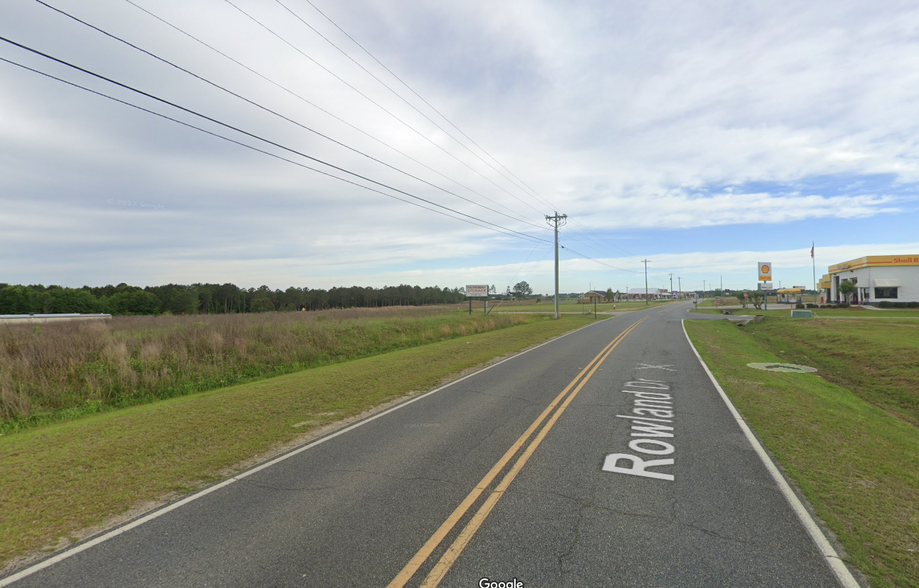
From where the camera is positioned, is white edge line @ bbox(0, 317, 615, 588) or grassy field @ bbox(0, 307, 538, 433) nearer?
white edge line @ bbox(0, 317, 615, 588)

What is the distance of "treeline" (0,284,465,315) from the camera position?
6109cm

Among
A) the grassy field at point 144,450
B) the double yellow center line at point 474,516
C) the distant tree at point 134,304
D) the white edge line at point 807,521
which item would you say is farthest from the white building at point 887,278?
Result: the distant tree at point 134,304

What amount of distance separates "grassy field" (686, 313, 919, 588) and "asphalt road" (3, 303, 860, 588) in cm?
48

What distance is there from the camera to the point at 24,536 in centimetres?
429

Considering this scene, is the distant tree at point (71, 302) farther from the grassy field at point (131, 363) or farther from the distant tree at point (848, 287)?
the distant tree at point (848, 287)

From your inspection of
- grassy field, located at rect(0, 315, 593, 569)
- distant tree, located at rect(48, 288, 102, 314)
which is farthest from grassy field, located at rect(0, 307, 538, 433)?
distant tree, located at rect(48, 288, 102, 314)

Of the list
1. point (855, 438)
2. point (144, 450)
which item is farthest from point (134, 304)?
point (855, 438)

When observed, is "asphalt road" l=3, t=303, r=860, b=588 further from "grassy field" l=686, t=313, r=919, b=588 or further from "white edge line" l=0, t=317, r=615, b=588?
"grassy field" l=686, t=313, r=919, b=588

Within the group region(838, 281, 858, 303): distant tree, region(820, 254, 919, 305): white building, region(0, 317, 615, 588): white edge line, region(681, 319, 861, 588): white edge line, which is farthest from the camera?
region(838, 281, 858, 303): distant tree

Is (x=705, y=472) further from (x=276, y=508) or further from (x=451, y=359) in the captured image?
(x=451, y=359)

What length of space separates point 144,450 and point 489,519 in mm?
5782

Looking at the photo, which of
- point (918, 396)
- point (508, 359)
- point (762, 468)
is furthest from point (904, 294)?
point (762, 468)

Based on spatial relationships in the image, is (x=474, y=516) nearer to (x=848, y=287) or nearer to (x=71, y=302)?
(x=848, y=287)

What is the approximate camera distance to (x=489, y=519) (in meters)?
4.41
